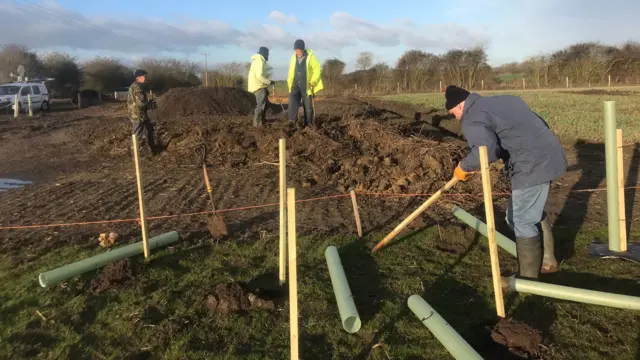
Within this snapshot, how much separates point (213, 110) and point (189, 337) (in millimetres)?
17620

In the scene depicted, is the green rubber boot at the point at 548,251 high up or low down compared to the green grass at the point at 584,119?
down

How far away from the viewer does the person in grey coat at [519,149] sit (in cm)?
411

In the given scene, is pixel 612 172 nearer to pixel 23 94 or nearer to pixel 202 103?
pixel 202 103

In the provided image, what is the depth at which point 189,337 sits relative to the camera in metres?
3.58

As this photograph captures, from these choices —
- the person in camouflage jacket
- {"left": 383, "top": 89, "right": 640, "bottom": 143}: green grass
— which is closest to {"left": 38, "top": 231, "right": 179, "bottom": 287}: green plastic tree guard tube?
the person in camouflage jacket

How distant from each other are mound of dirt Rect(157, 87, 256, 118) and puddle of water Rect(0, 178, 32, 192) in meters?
10.3

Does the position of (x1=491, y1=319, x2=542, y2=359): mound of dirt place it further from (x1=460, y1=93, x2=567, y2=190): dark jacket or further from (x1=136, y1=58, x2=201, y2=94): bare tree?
(x1=136, y1=58, x2=201, y2=94): bare tree

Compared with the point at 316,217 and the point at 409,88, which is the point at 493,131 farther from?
the point at 409,88

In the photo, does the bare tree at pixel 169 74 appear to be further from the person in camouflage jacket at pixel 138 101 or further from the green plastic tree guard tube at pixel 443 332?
the green plastic tree guard tube at pixel 443 332

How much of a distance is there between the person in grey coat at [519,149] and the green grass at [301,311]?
A: 1.93 ft

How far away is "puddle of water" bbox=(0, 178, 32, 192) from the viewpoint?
28.4 feet

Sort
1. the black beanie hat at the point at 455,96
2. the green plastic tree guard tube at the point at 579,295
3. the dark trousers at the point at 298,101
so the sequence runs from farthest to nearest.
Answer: the dark trousers at the point at 298,101 < the black beanie hat at the point at 455,96 < the green plastic tree guard tube at the point at 579,295

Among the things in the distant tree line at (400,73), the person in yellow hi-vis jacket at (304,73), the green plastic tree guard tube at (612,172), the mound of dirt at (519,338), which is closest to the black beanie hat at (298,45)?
the person in yellow hi-vis jacket at (304,73)

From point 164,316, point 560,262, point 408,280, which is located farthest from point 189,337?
point 560,262
